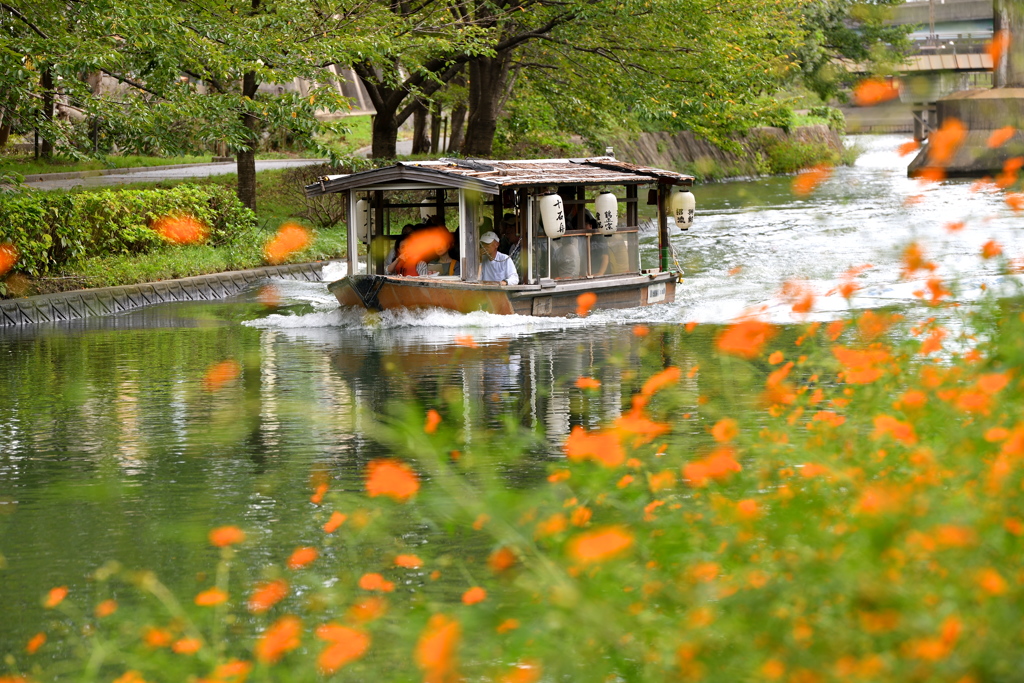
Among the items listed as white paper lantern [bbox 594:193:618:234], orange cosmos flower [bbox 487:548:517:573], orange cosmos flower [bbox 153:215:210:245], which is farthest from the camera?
orange cosmos flower [bbox 153:215:210:245]

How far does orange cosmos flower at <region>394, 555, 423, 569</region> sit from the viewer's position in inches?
265

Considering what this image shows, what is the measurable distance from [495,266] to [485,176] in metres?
Answer: 1.34

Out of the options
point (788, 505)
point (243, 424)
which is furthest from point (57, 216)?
point (788, 505)

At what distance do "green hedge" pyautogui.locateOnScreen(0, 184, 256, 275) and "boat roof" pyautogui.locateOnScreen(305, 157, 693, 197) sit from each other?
3799mm

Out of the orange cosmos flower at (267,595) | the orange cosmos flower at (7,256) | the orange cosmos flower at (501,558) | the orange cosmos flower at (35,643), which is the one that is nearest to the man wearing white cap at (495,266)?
the orange cosmos flower at (7,256)

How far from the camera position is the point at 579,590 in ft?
11.5

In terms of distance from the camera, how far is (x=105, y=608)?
19.5 feet

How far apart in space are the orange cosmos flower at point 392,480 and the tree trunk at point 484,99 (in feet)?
80.7

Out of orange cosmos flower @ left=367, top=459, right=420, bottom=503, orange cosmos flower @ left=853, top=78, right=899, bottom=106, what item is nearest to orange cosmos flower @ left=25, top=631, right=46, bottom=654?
orange cosmos flower @ left=367, top=459, right=420, bottom=503

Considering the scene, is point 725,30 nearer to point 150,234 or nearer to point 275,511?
point 150,234

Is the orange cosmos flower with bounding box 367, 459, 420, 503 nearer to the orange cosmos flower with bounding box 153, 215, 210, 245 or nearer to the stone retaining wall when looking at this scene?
the stone retaining wall

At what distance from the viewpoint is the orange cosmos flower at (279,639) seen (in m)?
3.90

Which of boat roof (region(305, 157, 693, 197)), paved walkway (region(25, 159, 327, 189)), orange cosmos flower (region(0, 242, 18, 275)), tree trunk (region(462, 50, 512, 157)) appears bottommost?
orange cosmos flower (region(0, 242, 18, 275))

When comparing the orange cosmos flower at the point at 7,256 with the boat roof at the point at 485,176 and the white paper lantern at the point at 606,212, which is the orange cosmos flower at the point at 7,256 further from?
the white paper lantern at the point at 606,212
